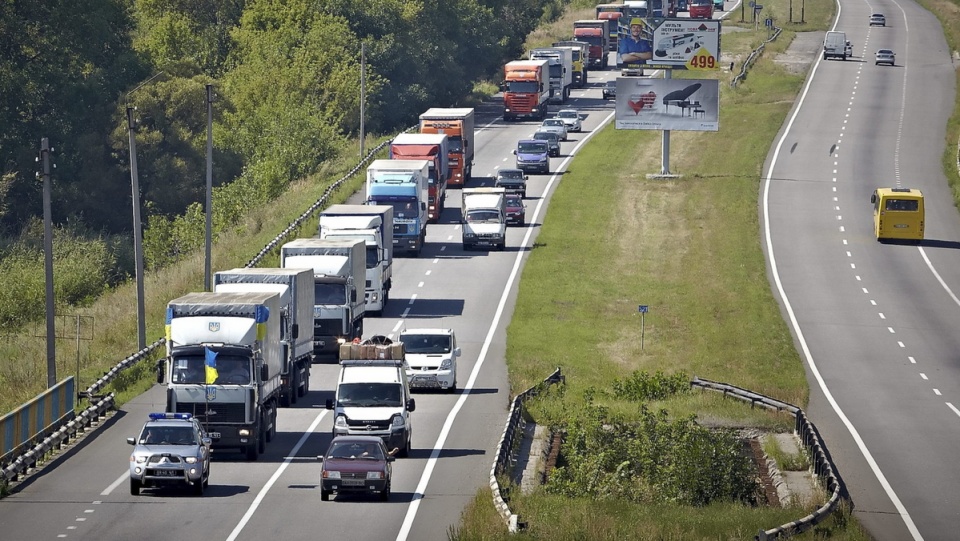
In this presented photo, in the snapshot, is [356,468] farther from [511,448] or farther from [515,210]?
[515,210]

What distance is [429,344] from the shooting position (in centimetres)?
4462

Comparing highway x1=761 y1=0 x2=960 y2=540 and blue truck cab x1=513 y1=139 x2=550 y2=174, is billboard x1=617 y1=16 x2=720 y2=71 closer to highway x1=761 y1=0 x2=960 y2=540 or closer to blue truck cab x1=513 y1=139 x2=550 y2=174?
highway x1=761 y1=0 x2=960 y2=540

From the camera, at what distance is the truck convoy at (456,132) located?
8231cm

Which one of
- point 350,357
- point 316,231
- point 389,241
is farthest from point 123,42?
point 350,357

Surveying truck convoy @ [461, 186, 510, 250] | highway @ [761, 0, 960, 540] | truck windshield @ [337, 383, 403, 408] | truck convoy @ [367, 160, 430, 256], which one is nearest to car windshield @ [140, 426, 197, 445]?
truck windshield @ [337, 383, 403, 408]

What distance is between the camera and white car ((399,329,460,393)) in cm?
4428

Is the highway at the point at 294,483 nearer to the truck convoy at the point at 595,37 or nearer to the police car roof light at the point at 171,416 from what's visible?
the police car roof light at the point at 171,416

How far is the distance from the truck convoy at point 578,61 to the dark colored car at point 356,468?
314 ft

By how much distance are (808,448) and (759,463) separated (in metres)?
1.36

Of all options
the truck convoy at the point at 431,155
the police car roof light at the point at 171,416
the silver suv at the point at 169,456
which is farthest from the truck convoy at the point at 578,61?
the silver suv at the point at 169,456

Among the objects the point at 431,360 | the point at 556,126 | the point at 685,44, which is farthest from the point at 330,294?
the point at 556,126

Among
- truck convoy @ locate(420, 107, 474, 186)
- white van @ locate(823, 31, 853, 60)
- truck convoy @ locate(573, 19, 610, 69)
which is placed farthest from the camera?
truck convoy @ locate(573, 19, 610, 69)

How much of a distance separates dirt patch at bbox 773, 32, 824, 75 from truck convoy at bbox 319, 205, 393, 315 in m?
75.2

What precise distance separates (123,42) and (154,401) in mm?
75280
